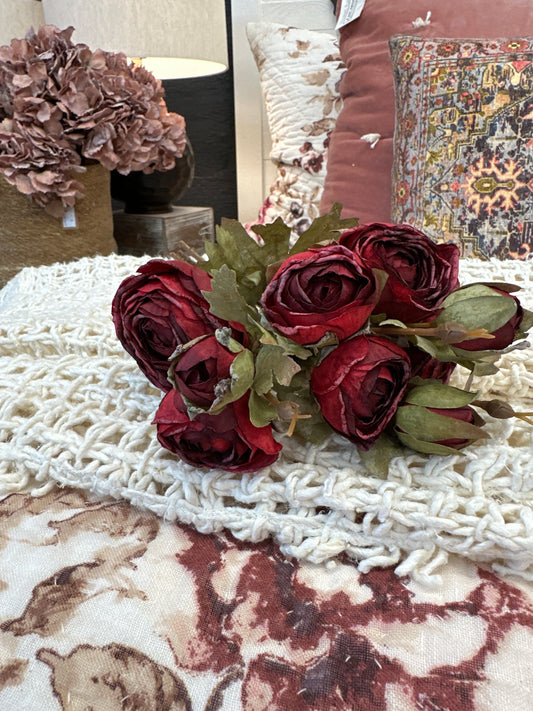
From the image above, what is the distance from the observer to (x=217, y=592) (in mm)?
338

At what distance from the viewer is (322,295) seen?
0.35 metres

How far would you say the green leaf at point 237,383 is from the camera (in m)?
0.32

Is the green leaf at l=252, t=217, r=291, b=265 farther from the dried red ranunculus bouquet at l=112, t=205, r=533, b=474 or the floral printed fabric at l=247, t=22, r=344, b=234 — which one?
the floral printed fabric at l=247, t=22, r=344, b=234

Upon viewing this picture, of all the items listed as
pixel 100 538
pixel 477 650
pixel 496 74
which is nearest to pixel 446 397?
pixel 477 650

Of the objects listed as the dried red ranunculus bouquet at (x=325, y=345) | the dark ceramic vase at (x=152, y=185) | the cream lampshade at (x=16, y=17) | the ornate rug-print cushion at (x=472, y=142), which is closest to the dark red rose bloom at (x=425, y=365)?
the dried red ranunculus bouquet at (x=325, y=345)

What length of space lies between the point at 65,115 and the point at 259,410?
937 mm

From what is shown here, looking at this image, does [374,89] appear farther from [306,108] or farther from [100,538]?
[100,538]

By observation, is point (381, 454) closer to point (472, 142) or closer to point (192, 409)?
point (192, 409)

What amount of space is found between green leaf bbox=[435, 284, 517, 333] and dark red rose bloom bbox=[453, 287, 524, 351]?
0.01m

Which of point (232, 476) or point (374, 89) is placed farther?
Result: point (374, 89)

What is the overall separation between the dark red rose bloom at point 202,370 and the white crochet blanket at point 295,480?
8 centimetres

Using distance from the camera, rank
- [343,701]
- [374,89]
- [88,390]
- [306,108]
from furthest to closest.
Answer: [306,108], [374,89], [88,390], [343,701]

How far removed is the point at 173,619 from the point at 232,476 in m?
0.10

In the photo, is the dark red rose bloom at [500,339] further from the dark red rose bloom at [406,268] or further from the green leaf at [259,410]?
the green leaf at [259,410]
